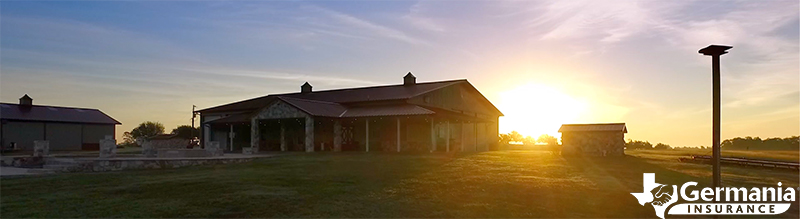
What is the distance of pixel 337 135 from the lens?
3338 cm

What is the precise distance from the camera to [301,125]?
3506 cm

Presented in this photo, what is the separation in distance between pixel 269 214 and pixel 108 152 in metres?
20.5

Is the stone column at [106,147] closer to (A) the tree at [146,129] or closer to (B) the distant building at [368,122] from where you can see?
(B) the distant building at [368,122]

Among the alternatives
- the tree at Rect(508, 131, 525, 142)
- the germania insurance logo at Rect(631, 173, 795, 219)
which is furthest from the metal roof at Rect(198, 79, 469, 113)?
the tree at Rect(508, 131, 525, 142)

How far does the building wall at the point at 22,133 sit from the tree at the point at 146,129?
35759 millimetres

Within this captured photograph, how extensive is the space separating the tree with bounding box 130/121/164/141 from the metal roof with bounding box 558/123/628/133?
68710mm

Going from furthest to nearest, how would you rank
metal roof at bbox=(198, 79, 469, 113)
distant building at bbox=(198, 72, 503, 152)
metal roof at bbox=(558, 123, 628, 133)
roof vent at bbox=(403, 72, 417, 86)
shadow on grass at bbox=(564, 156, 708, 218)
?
1. roof vent at bbox=(403, 72, 417, 86)
2. metal roof at bbox=(198, 79, 469, 113)
3. distant building at bbox=(198, 72, 503, 152)
4. metal roof at bbox=(558, 123, 628, 133)
5. shadow on grass at bbox=(564, 156, 708, 218)

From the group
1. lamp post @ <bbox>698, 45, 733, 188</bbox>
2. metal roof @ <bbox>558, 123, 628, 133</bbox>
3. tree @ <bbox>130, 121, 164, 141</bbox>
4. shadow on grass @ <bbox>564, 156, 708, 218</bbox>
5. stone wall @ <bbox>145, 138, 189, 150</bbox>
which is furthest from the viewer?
tree @ <bbox>130, 121, 164, 141</bbox>

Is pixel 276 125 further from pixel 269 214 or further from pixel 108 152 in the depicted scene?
pixel 269 214

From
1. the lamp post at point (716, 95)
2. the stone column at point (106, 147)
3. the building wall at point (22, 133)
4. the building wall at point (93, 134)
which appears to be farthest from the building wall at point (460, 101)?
the building wall at point (22, 133)

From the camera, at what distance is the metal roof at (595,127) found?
2831cm

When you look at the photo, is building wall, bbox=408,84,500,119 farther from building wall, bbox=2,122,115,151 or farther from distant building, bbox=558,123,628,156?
building wall, bbox=2,122,115,151

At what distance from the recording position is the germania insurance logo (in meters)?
11.9

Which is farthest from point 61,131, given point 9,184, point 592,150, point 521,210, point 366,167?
point 521,210
